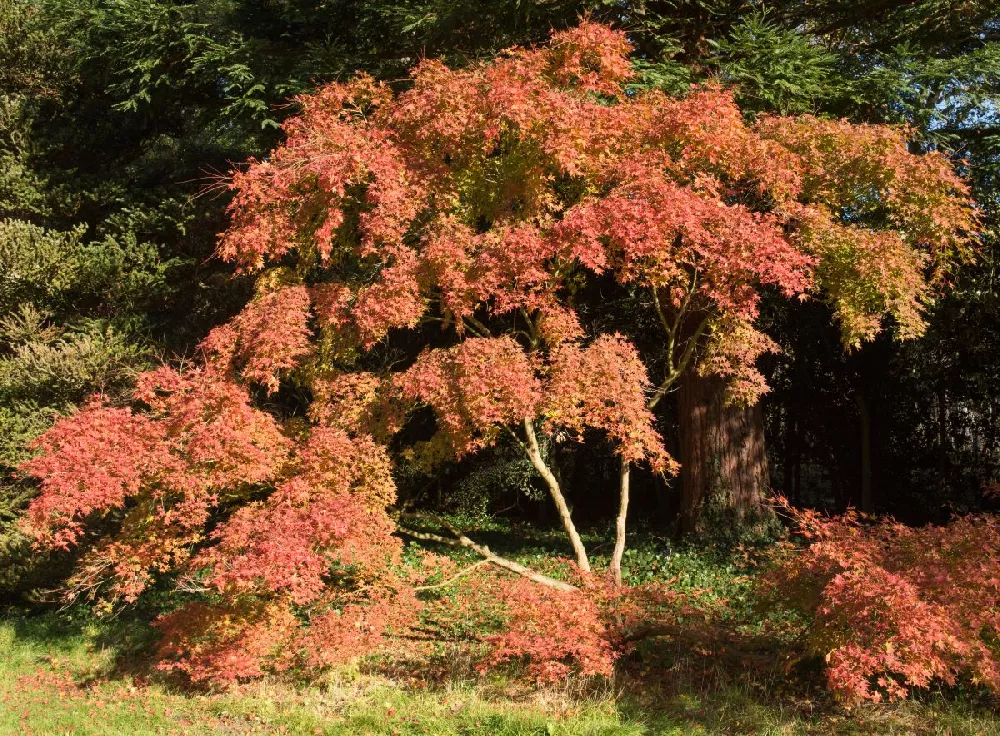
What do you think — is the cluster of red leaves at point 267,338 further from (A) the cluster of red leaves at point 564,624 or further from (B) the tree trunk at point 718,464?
(B) the tree trunk at point 718,464

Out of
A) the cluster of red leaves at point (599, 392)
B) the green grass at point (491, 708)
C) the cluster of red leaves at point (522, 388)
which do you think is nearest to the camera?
the green grass at point (491, 708)

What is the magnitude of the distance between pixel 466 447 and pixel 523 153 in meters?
2.82

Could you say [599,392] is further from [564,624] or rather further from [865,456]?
[865,456]

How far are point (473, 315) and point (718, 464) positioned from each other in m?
3.71

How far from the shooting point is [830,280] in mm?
8195

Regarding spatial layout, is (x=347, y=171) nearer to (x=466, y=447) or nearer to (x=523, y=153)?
(x=523, y=153)

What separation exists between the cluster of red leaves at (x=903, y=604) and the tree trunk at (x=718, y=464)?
14.4 feet

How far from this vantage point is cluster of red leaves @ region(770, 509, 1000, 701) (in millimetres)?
5180

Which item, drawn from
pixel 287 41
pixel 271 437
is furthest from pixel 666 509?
pixel 287 41

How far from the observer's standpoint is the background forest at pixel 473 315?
9.98 metres

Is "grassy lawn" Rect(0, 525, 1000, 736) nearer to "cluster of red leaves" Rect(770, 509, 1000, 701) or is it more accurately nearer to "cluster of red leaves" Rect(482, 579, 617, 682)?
"cluster of red leaves" Rect(482, 579, 617, 682)

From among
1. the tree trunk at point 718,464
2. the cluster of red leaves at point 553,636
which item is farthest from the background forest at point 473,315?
the cluster of red leaves at point 553,636

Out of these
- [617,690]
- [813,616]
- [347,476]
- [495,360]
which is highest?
[495,360]

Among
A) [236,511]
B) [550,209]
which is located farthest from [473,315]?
[236,511]
